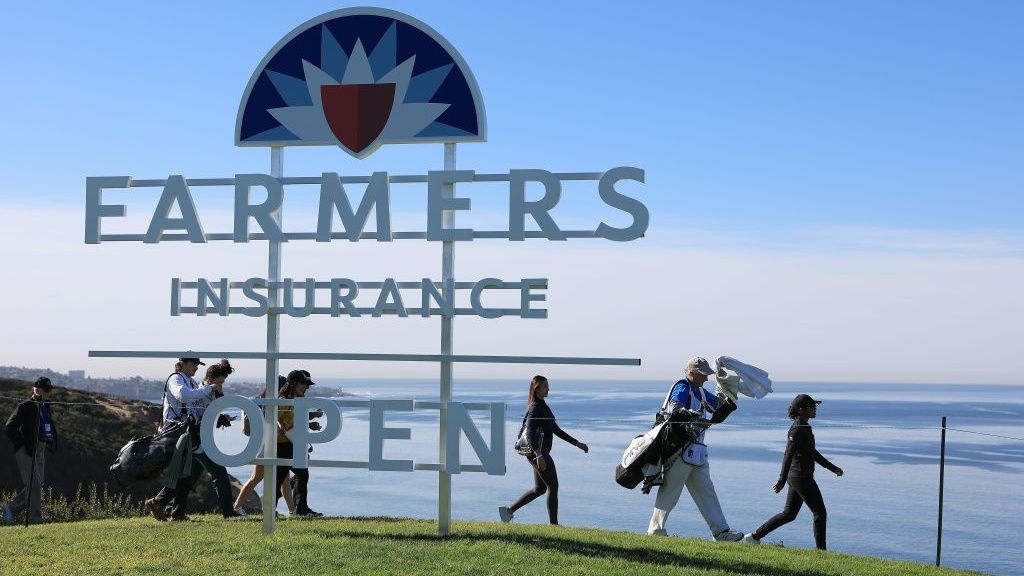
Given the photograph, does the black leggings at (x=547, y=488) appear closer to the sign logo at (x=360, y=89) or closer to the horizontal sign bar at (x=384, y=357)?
the horizontal sign bar at (x=384, y=357)

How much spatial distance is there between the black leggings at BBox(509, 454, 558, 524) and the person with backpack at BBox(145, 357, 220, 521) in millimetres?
3447

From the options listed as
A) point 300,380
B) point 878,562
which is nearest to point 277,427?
point 300,380

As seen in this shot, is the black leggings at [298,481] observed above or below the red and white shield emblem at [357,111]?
below

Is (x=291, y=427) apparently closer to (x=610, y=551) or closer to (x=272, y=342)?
(x=272, y=342)

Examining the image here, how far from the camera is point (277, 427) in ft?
40.8

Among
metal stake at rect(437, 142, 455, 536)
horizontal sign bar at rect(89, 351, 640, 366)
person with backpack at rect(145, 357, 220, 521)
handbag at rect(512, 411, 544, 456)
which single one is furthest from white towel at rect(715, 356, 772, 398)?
person with backpack at rect(145, 357, 220, 521)

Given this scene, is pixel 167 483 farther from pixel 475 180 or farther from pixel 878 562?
pixel 878 562

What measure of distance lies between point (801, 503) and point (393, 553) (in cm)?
411

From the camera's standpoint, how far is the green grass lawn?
33.3 feet

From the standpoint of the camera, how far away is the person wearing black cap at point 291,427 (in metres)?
12.8

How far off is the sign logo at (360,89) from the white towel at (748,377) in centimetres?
325

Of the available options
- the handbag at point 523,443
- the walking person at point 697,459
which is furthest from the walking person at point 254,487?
the walking person at point 697,459

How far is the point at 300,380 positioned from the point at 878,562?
6.13m

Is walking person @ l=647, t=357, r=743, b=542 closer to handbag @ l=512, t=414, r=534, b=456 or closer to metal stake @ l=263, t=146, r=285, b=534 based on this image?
handbag @ l=512, t=414, r=534, b=456
